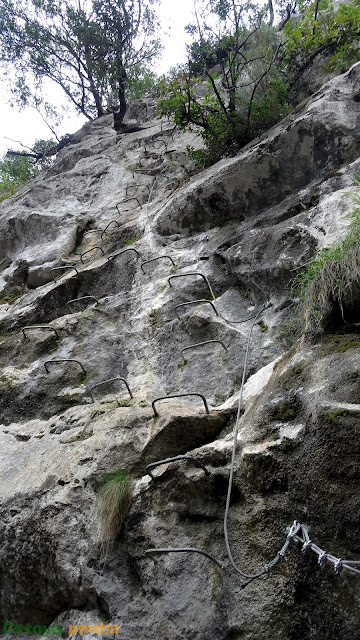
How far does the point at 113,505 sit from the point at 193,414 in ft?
3.23

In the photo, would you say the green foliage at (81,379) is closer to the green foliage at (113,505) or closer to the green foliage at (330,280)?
the green foliage at (113,505)

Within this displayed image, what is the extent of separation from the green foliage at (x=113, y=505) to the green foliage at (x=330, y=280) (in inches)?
76.8

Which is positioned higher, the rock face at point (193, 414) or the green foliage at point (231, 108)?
the green foliage at point (231, 108)

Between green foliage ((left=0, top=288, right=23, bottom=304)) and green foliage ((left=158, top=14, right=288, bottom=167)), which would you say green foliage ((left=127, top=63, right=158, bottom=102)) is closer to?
green foliage ((left=158, top=14, right=288, bottom=167))

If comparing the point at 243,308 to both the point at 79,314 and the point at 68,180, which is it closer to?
the point at 79,314

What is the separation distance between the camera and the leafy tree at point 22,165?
699 inches

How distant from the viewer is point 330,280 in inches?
148

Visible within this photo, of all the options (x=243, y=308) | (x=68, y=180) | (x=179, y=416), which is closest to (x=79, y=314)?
(x=243, y=308)

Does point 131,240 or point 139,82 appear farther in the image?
point 139,82

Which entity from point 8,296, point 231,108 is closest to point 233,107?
point 231,108

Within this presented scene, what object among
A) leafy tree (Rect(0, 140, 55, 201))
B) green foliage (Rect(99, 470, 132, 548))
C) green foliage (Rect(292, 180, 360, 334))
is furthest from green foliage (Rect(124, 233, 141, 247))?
leafy tree (Rect(0, 140, 55, 201))

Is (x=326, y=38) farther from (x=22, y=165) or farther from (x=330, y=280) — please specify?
(x=22, y=165)

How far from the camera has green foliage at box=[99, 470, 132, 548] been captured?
3449 millimetres

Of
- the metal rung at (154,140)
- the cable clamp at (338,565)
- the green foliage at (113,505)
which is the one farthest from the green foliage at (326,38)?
the cable clamp at (338,565)
